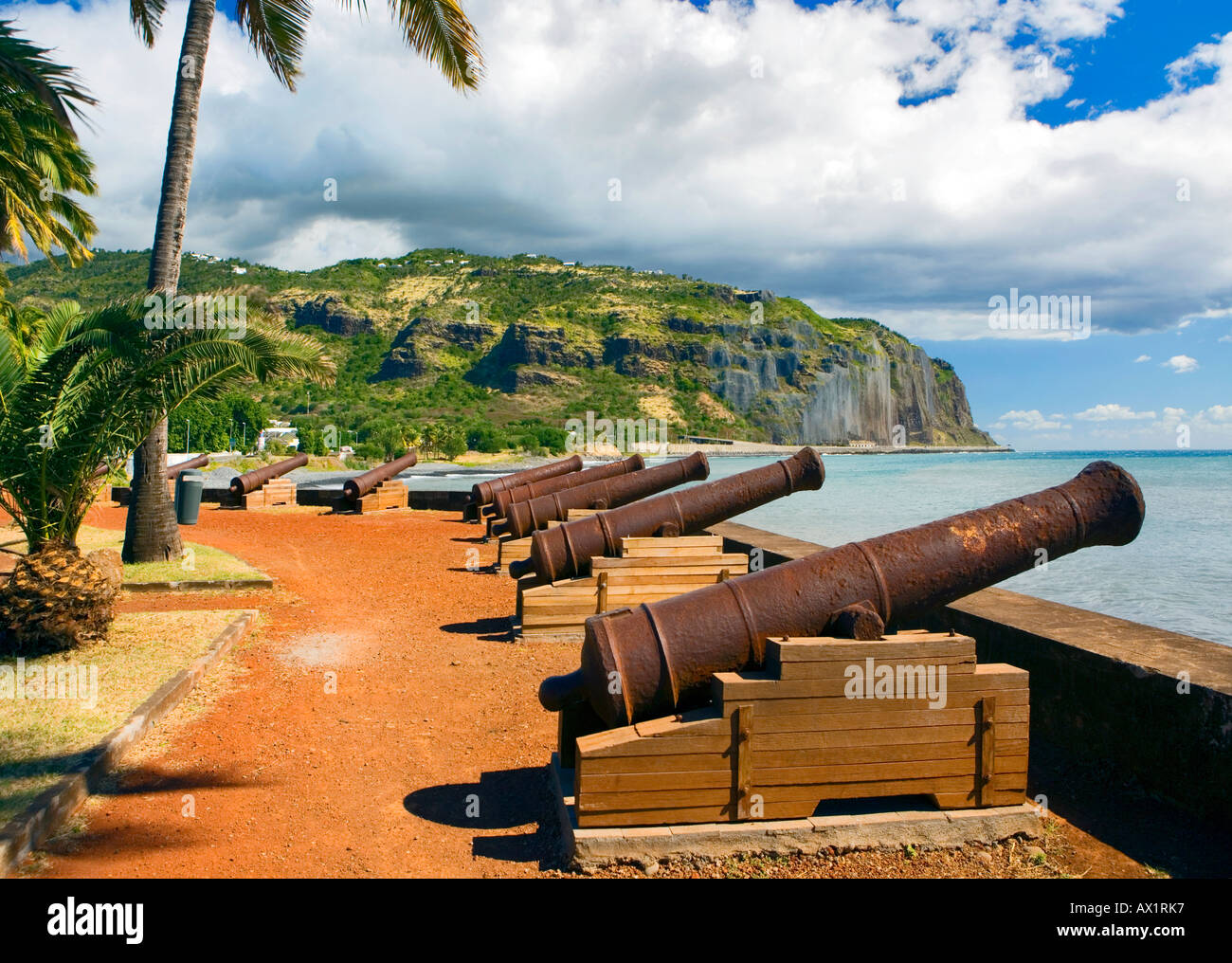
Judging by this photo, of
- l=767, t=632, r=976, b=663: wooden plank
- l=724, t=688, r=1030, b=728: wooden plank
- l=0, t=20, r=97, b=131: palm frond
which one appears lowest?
l=724, t=688, r=1030, b=728: wooden plank

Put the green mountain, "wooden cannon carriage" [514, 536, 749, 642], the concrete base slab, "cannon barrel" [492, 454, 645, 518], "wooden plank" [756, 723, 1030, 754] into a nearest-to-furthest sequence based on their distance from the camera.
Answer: the concrete base slab, "wooden plank" [756, 723, 1030, 754], "wooden cannon carriage" [514, 536, 749, 642], "cannon barrel" [492, 454, 645, 518], the green mountain

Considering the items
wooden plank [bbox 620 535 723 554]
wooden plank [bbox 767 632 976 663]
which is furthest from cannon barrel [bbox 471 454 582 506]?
wooden plank [bbox 767 632 976 663]

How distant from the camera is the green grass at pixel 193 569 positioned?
9.66 m

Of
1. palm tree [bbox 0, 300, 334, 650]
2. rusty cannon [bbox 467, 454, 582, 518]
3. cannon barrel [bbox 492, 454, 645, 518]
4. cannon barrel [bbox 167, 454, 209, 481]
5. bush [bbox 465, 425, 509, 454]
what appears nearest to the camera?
palm tree [bbox 0, 300, 334, 650]

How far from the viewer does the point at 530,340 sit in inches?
4149

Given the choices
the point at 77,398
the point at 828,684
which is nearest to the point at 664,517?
the point at 828,684

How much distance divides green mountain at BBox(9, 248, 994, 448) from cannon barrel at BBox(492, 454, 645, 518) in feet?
199

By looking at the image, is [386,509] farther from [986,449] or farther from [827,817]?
[986,449]

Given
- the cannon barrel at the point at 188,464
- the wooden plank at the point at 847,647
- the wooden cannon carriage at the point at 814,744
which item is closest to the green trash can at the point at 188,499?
the cannon barrel at the point at 188,464

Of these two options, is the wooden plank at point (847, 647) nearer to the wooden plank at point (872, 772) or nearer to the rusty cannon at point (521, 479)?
the wooden plank at point (872, 772)

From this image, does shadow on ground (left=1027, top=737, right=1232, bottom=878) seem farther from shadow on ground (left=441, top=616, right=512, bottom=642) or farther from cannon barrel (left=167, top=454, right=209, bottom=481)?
cannon barrel (left=167, top=454, right=209, bottom=481)

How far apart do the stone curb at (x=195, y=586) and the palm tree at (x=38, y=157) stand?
16.9 feet

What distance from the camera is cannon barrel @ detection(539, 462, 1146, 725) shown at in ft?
11.9

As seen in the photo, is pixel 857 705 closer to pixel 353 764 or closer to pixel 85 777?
pixel 353 764
